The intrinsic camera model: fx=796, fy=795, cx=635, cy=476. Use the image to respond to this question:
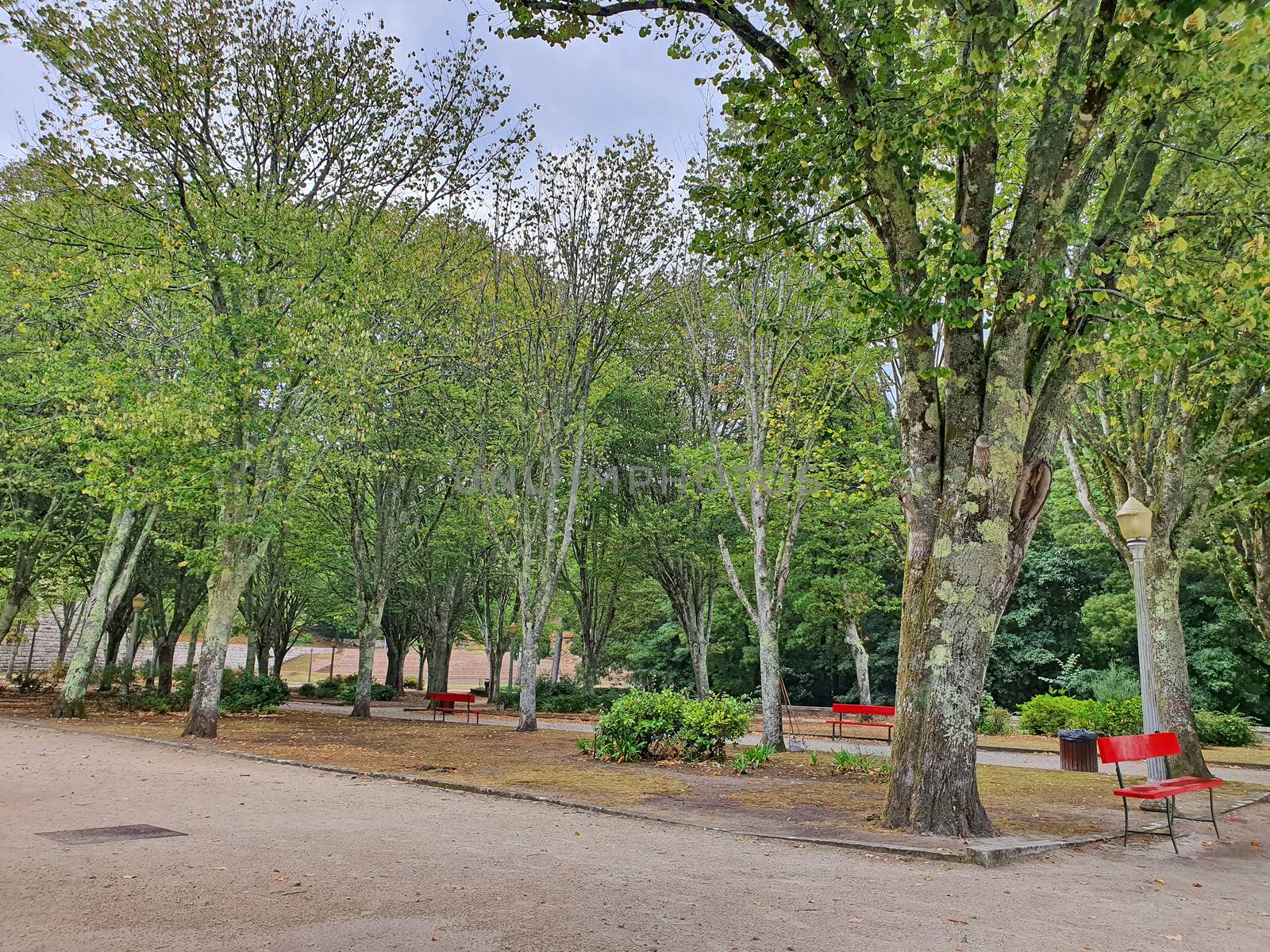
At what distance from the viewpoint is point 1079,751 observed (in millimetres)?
13742

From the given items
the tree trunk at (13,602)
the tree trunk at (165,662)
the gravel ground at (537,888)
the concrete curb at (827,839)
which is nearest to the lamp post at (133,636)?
the tree trunk at (165,662)

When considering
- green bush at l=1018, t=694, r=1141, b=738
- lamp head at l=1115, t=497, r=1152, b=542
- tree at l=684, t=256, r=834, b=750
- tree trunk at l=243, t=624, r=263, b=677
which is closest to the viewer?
lamp head at l=1115, t=497, r=1152, b=542

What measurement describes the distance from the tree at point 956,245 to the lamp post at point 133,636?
911 inches

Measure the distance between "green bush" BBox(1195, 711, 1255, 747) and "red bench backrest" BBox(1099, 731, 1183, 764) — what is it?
12.6 m

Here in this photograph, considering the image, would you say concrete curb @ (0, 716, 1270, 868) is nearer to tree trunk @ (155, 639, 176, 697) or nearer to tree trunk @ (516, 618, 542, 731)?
tree trunk @ (516, 618, 542, 731)

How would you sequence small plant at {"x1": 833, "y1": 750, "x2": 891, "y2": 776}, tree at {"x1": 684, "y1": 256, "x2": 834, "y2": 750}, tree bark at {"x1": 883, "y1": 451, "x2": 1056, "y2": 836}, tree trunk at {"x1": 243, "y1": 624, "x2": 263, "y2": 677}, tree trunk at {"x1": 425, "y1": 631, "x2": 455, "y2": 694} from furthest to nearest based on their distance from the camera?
tree trunk at {"x1": 243, "y1": 624, "x2": 263, "y2": 677} → tree trunk at {"x1": 425, "y1": 631, "x2": 455, "y2": 694} → tree at {"x1": 684, "y1": 256, "x2": 834, "y2": 750} → small plant at {"x1": 833, "y1": 750, "x2": 891, "y2": 776} → tree bark at {"x1": 883, "y1": 451, "x2": 1056, "y2": 836}

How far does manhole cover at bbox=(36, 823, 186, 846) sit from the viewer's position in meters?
6.14

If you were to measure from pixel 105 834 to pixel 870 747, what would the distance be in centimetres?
1504

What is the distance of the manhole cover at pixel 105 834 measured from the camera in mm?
6137

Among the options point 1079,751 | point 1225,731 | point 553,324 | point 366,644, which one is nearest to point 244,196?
point 553,324

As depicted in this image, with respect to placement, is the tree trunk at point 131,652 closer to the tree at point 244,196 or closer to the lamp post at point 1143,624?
the tree at point 244,196

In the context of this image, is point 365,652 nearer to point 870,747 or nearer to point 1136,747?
point 870,747

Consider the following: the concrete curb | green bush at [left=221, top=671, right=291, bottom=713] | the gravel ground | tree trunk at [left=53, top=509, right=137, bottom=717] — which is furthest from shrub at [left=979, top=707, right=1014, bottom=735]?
tree trunk at [left=53, top=509, right=137, bottom=717]

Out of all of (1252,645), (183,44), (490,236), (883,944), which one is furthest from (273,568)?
(1252,645)
